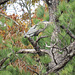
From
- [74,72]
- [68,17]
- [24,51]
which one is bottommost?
[74,72]

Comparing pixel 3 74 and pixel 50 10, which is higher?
pixel 50 10

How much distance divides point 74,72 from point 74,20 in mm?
514

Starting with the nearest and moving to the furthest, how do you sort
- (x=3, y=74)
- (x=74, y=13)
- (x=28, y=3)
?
Result: 1. (x=3, y=74)
2. (x=74, y=13)
3. (x=28, y=3)

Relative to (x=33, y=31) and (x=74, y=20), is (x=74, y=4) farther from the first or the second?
(x=33, y=31)

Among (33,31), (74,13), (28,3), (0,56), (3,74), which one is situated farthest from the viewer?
(28,3)

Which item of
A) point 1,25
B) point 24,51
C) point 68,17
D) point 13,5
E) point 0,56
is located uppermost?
point 13,5

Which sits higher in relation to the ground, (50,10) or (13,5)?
(13,5)

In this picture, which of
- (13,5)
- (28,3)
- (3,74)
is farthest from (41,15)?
(13,5)

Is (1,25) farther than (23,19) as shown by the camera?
No

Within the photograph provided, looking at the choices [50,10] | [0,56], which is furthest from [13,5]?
[0,56]

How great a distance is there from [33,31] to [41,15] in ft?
0.81

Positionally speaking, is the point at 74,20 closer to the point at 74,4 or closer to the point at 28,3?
the point at 74,4

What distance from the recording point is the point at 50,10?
7.66 ft

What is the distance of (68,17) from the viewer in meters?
1.48
